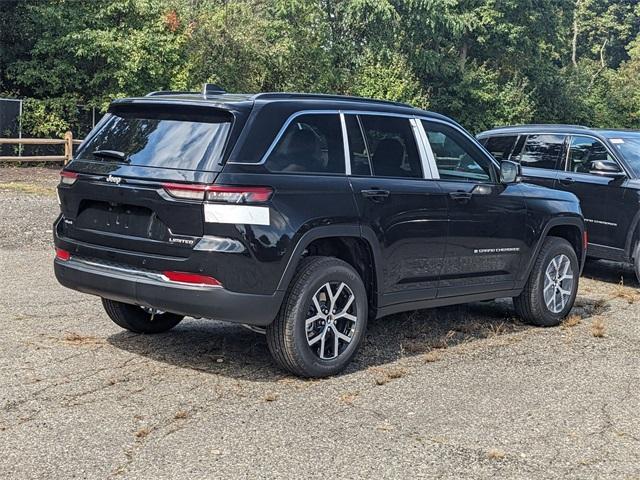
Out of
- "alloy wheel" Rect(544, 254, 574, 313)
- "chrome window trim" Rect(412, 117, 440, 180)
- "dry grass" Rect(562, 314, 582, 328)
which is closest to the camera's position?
"chrome window trim" Rect(412, 117, 440, 180)

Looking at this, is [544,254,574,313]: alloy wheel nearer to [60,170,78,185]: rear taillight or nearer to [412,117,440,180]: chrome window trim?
[412,117,440,180]: chrome window trim

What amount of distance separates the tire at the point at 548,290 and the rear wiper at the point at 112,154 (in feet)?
12.8

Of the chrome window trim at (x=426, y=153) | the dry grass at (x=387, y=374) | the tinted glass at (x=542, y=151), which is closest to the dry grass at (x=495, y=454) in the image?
the dry grass at (x=387, y=374)

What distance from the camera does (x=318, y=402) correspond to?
217 inches

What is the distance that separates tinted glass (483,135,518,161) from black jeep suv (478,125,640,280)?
0.04 m

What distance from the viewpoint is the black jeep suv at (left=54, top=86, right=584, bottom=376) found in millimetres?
5539

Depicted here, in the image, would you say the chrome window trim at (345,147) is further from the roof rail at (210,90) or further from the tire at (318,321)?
the roof rail at (210,90)

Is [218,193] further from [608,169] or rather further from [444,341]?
[608,169]

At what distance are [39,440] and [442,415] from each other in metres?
2.31

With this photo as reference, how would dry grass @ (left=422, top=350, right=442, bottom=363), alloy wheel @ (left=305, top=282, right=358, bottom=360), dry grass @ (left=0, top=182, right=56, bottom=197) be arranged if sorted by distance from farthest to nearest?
1. dry grass @ (left=0, top=182, right=56, bottom=197)
2. dry grass @ (left=422, top=350, right=442, bottom=363)
3. alloy wheel @ (left=305, top=282, right=358, bottom=360)

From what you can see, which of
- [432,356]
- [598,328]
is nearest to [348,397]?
[432,356]

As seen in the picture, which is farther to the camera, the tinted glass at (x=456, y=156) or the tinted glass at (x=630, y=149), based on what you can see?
the tinted glass at (x=630, y=149)

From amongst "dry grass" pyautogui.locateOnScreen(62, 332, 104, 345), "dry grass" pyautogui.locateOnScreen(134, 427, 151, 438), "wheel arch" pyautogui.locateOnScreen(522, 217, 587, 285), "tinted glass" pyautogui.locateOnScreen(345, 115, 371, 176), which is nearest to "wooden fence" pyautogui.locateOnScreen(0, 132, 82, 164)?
"dry grass" pyautogui.locateOnScreen(62, 332, 104, 345)

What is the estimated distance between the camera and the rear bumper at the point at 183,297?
5527mm
